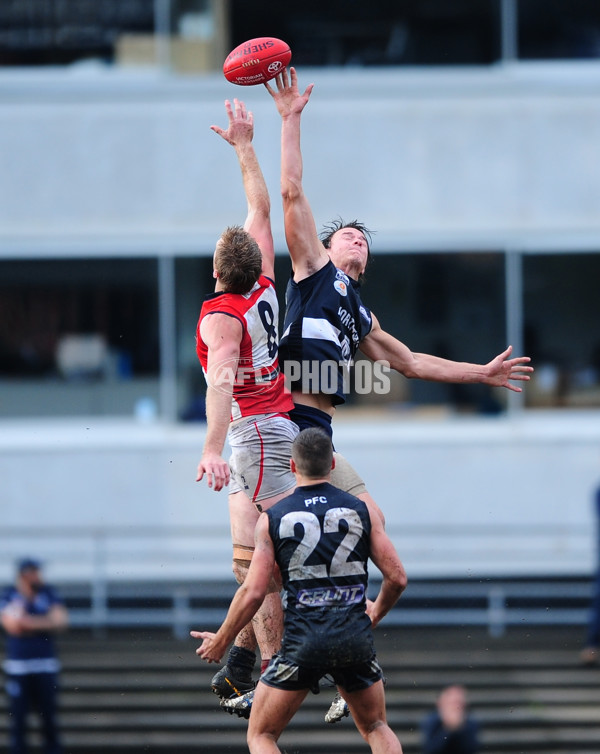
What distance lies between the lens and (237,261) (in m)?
6.22

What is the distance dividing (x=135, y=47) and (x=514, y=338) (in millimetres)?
6494

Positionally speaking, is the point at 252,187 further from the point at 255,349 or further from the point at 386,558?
the point at 386,558

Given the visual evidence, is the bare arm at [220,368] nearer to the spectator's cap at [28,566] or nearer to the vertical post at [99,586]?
the spectator's cap at [28,566]

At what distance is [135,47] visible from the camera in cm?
1534

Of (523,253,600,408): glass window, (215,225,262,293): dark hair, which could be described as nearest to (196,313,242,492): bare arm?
(215,225,262,293): dark hair

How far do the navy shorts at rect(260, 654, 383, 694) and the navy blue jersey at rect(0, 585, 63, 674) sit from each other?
7152 millimetres

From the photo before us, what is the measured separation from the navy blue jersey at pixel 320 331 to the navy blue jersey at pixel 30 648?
7.26m

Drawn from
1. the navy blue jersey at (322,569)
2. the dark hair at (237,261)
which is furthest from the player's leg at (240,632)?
the dark hair at (237,261)

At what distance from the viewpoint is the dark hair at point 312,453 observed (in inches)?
231

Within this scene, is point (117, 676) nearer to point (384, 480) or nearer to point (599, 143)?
point (384, 480)

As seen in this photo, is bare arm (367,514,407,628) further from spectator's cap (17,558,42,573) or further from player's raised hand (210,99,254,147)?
spectator's cap (17,558,42,573)

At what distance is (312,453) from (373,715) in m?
1.56

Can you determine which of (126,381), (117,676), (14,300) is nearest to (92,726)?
(117,676)

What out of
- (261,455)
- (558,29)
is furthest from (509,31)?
(261,455)
